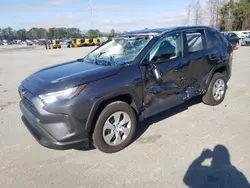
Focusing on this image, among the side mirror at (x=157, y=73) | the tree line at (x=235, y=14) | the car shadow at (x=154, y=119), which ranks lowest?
the car shadow at (x=154, y=119)

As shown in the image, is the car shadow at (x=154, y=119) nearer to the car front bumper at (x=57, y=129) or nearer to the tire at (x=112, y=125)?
the tire at (x=112, y=125)

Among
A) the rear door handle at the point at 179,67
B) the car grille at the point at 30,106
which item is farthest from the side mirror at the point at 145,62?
the car grille at the point at 30,106

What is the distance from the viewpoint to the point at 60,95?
2902 mm

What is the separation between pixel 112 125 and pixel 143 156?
63 cm

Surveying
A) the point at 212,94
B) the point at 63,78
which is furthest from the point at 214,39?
the point at 63,78

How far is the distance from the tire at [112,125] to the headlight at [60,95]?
0.51 metres

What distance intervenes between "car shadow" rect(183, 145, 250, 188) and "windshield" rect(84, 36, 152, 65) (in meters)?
1.79

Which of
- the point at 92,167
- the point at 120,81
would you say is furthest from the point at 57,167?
the point at 120,81

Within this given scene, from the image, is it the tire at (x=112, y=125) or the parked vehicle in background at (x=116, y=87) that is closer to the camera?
the parked vehicle in background at (x=116, y=87)

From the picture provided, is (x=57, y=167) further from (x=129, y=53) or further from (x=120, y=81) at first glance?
(x=129, y=53)

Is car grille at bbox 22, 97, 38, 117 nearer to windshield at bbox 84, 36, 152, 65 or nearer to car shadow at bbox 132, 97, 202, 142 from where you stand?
windshield at bbox 84, 36, 152, 65

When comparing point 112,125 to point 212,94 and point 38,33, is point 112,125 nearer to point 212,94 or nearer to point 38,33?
point 212,94

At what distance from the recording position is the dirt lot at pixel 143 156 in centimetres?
281

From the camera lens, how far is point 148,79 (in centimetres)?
360
